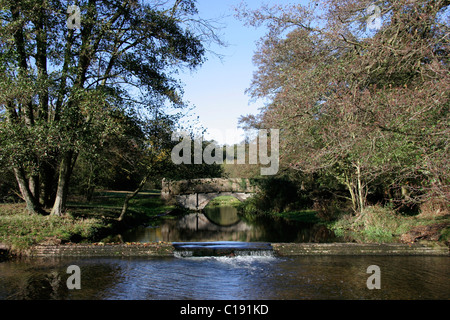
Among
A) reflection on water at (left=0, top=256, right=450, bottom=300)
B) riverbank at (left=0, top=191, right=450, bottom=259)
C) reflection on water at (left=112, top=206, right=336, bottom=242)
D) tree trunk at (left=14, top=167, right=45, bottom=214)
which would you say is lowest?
reflection on water at (left=0, top=256, right=450, bottom=300)

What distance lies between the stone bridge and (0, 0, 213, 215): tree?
1442 cm

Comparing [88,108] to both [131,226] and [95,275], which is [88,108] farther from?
[131,226]

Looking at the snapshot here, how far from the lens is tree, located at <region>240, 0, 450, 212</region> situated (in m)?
8.33

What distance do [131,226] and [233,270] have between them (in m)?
10.8

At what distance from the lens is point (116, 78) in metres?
15.9

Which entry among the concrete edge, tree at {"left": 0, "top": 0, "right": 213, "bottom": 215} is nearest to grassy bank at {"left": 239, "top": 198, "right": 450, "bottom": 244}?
the concrete edge

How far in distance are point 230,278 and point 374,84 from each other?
247 inches

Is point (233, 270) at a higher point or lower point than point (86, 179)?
lower

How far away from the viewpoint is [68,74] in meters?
13.3

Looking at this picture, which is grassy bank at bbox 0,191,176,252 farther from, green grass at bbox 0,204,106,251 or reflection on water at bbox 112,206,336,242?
reflection on water at bbox 112,206,336,242

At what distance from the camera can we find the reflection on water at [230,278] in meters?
7.38

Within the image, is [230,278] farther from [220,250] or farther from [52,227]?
[52,227]

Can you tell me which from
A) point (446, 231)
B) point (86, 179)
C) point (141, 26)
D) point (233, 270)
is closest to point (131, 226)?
point (86, 179)

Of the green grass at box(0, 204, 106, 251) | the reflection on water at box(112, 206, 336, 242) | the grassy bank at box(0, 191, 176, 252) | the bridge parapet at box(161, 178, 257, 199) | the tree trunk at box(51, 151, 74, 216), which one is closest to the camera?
the green grass at box(0, 204, 106, 251)
